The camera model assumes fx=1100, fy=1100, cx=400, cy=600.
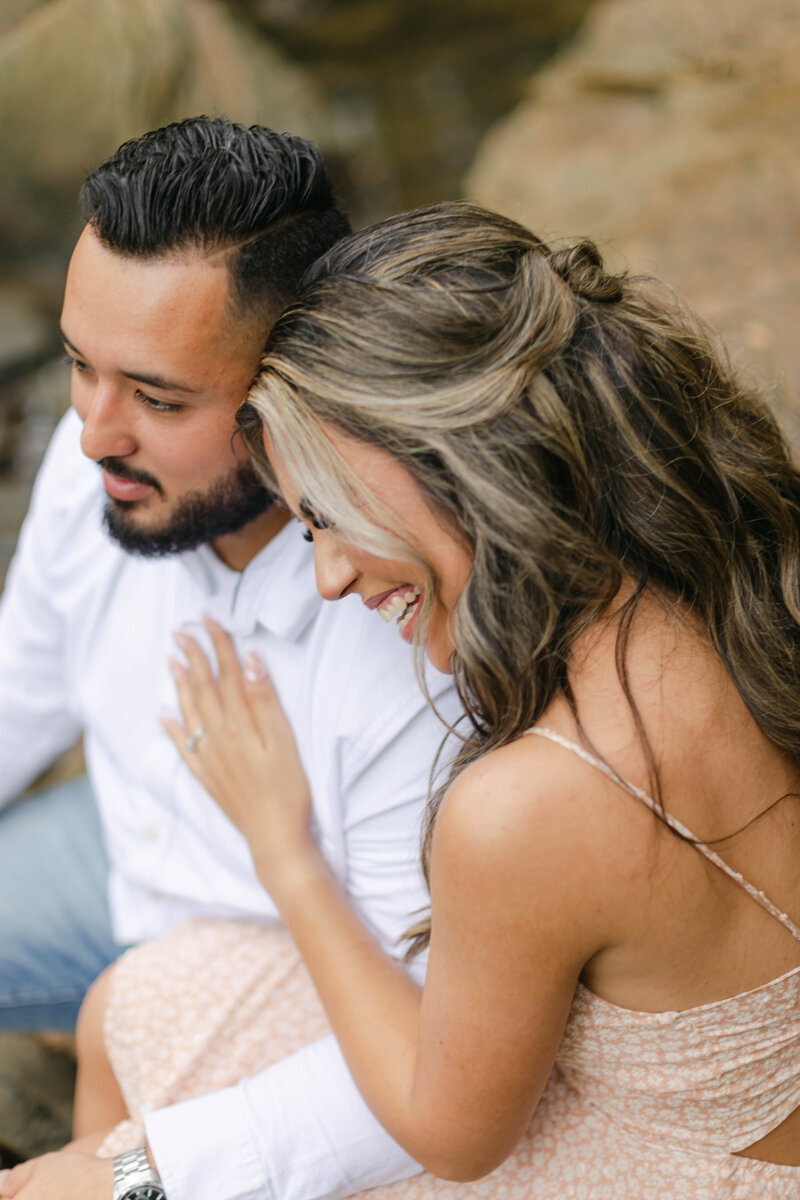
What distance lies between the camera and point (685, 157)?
15.8 ft

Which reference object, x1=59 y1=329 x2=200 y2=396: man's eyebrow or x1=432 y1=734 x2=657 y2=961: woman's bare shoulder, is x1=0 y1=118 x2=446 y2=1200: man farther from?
x1=432 y1=734 x2=657 y2=961: woman's bare shoulder

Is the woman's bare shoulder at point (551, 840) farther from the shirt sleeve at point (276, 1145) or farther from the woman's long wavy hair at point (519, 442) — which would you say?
Answer: the shirt sleeve at point (276, 1145)

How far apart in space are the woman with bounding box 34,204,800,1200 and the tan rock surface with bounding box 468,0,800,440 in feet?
5.06

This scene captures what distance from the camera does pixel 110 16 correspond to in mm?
5102

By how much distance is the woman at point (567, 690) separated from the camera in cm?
130

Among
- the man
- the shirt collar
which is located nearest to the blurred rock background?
the man

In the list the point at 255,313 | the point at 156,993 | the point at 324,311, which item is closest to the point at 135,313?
the point at 255,313

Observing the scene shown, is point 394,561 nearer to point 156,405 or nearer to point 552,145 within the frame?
point 156,405

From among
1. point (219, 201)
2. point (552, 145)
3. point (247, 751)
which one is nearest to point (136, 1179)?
point (247, 751)

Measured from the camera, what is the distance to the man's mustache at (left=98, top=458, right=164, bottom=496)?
1.87m

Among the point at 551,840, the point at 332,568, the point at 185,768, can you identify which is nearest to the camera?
the point at 551,840

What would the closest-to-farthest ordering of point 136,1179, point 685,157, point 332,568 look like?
1. point 332,568
2. point 136,1179
3. point 685,157

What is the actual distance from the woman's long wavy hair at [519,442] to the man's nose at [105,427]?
0.40m

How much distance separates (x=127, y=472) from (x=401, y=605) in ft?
2.08
